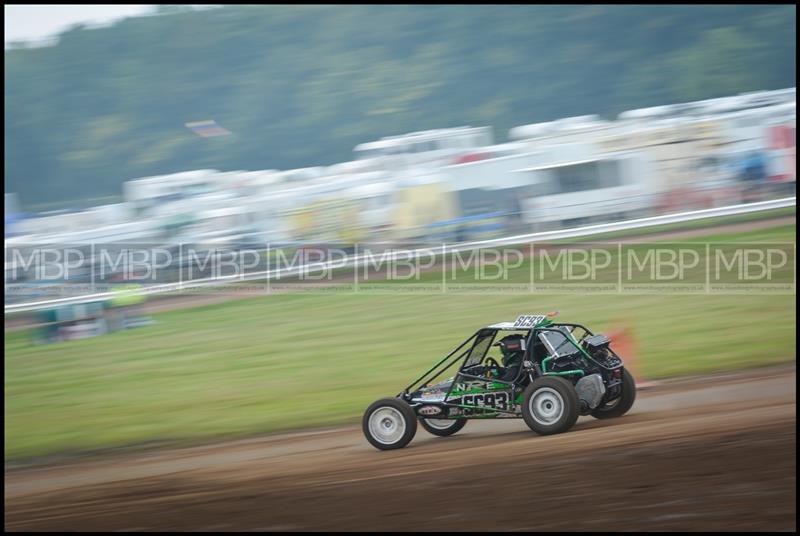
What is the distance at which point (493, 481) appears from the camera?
620 centimetres

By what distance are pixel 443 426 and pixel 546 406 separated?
131 centimetres

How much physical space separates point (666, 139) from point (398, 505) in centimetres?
1229

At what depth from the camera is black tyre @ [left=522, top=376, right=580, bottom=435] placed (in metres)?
7.19

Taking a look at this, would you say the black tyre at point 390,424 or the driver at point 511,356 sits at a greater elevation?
the driver at point 511,356

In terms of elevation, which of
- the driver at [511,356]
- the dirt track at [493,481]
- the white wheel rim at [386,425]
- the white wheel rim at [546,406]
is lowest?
the dirt track at [493,481]

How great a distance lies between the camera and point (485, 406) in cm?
769

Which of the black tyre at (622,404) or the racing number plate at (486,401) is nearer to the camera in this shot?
the racing number plate at (486,401)

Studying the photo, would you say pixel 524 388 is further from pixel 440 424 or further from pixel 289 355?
pixel 289 355

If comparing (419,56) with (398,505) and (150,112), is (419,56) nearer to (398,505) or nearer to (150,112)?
→ (150,112)

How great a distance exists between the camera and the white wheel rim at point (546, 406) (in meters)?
7.28

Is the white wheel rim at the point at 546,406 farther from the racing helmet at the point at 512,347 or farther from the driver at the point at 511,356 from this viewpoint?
the racing helmet at the point at 512,347

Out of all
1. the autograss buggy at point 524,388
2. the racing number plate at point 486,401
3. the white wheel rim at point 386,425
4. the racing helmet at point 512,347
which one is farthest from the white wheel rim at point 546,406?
the white wheel rim at point 386,425

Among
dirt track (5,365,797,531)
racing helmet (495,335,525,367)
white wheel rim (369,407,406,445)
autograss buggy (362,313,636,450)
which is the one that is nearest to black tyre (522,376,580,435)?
autograss buggy (362,313,636,450)

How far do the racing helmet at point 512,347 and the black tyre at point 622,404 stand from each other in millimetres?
942
